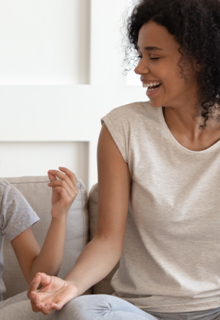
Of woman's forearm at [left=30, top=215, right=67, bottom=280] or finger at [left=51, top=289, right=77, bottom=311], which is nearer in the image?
finger at [left=51, top=289, right=77, bottom=311]

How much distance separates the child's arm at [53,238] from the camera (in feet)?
3.38

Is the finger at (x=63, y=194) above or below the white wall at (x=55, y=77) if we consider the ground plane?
below

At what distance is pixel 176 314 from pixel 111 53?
4.66 ft

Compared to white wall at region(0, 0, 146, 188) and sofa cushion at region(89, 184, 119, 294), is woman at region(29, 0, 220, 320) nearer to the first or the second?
sofa cushion at region(89, 184, 119, 294)

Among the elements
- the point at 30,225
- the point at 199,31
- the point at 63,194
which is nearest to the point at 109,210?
the point at 63,194

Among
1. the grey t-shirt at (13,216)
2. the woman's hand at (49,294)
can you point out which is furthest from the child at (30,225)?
the woman's hand at (49,294)

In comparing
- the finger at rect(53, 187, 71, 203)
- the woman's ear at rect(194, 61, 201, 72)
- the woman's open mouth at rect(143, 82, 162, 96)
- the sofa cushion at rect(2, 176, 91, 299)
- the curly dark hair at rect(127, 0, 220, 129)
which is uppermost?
the curly dark hair at rect(127, 0, 220, 129)

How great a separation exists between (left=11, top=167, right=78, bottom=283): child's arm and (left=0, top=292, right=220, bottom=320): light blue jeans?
0.13m

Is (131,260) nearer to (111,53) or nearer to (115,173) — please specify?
(115,173)

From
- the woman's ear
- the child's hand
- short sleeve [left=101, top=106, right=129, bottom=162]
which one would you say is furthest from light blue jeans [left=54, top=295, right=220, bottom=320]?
the woman's ear

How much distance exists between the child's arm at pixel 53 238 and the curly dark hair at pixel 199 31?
0.40 m

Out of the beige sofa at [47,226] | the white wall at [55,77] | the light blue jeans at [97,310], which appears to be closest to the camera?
the light blue jeans at [97,310]

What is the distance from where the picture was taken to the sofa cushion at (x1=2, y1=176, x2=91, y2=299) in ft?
4.54

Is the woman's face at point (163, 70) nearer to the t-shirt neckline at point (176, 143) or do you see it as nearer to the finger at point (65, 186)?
the t-shirt neckline at point (176, 143)
